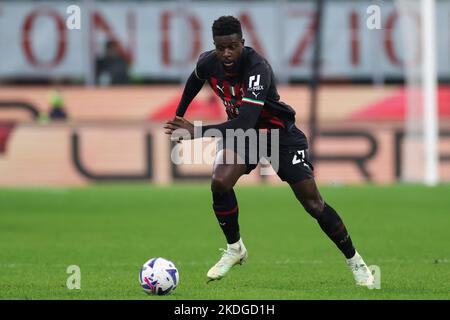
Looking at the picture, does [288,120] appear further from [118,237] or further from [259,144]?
[118,237]

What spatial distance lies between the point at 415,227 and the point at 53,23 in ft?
48.7

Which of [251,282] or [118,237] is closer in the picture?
[251,282]

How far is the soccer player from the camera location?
387 inches

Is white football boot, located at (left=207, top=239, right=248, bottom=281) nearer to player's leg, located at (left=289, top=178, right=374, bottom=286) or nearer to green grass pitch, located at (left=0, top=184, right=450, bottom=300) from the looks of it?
green grass pitch, located at (left=0, top=184, right=450, bottom=300)

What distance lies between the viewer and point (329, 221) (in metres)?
10.1

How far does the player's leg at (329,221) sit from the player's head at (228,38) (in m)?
1.24

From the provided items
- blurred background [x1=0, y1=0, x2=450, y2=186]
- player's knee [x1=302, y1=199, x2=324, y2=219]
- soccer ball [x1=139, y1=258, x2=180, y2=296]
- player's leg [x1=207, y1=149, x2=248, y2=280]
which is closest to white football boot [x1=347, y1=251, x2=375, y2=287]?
player's knee [x1=302, y1=199, x2=324, y2=219]

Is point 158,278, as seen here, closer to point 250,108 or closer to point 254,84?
point 250,108

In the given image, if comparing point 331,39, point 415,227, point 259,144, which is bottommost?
point 415,227

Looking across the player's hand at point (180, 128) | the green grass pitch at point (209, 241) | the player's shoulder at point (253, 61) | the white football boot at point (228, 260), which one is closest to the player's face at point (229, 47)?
the player's shoulder at point (253, 61)

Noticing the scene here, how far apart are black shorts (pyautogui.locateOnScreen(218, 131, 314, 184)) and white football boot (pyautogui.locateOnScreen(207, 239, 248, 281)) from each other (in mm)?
770

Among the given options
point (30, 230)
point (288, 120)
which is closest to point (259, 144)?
point (288, 120)

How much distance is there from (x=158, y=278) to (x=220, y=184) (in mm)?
1048

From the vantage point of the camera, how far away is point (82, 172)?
25.1 metres
